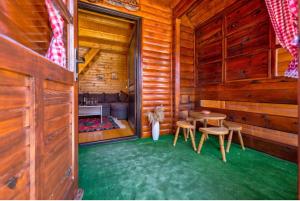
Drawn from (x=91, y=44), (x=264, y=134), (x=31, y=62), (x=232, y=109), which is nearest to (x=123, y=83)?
(x=91, y=44)

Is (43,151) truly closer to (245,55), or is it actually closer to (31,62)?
(31,62)

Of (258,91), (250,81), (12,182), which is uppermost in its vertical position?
(250,81)

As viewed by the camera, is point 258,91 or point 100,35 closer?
point 258,91

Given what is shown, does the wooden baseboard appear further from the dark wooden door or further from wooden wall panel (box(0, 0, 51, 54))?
wooden wall panel (box(0, 0, 51, 54))

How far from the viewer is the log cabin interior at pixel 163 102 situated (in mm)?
662

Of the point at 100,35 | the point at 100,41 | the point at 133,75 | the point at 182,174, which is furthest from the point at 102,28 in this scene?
the point at 182,174

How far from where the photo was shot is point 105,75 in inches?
249

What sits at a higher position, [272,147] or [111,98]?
[111,98]

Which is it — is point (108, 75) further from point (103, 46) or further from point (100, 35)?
point (100, 35)

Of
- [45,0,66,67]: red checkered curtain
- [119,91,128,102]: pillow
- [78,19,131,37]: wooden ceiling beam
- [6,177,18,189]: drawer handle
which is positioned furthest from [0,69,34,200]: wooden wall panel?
[119,91,128,102]: pillow

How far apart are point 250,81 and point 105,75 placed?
18.5 feet

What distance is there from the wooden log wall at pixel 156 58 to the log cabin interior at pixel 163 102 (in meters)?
0.02

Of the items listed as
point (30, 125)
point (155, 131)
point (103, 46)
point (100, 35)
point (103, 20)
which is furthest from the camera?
point (103, 46)

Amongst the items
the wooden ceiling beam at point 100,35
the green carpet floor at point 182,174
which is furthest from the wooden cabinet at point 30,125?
the wooden ceiling beam at point 100,35
